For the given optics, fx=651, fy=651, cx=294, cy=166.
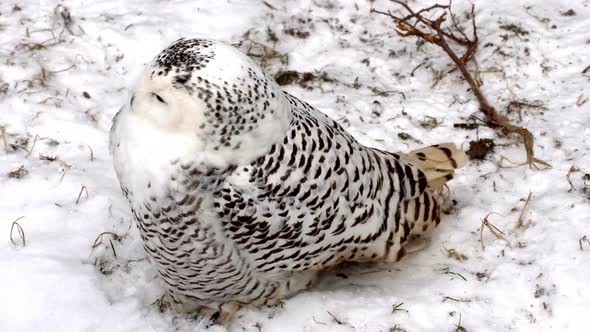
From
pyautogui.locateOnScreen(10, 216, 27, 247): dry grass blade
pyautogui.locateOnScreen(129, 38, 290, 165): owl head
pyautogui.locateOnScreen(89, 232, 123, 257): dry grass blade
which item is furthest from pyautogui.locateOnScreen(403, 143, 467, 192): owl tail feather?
pyautogui.locateOnScreen(10, 216, 27, 247): dry grass blade

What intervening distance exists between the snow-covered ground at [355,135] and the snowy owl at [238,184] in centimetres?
29

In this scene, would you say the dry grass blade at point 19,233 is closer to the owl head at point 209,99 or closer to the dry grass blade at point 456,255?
the owl head at point 209,99

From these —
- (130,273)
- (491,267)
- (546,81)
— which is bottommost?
(130,273)

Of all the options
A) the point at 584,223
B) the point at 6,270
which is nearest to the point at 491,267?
the point at 584,223

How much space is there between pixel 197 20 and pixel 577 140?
2.59 metres

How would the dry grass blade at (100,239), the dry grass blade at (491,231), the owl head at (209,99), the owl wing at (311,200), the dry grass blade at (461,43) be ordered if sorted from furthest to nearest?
1. the dry grass blade at (461,43)
2. the dry grass blade at (491,231)
3. the dry grass blade at (100,239)
4. the owl wing at (311,200)
5. the owl head at (209,99)

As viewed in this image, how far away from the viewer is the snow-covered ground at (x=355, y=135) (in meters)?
3.03

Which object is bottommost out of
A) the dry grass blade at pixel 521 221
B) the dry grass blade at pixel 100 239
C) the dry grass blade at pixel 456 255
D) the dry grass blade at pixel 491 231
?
the dry grass blade at pixel 100 239

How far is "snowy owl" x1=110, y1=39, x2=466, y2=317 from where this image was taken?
2277 millimetres

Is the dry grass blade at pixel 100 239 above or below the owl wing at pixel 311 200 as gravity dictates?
below

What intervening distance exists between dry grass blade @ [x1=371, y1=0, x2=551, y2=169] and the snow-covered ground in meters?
0.08

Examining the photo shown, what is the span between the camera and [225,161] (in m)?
2.37

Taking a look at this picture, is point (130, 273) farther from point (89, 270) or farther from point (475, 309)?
point (475, 309)

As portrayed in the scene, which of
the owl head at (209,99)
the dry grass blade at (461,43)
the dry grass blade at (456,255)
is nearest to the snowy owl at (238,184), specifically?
the owl head at (209,99)
